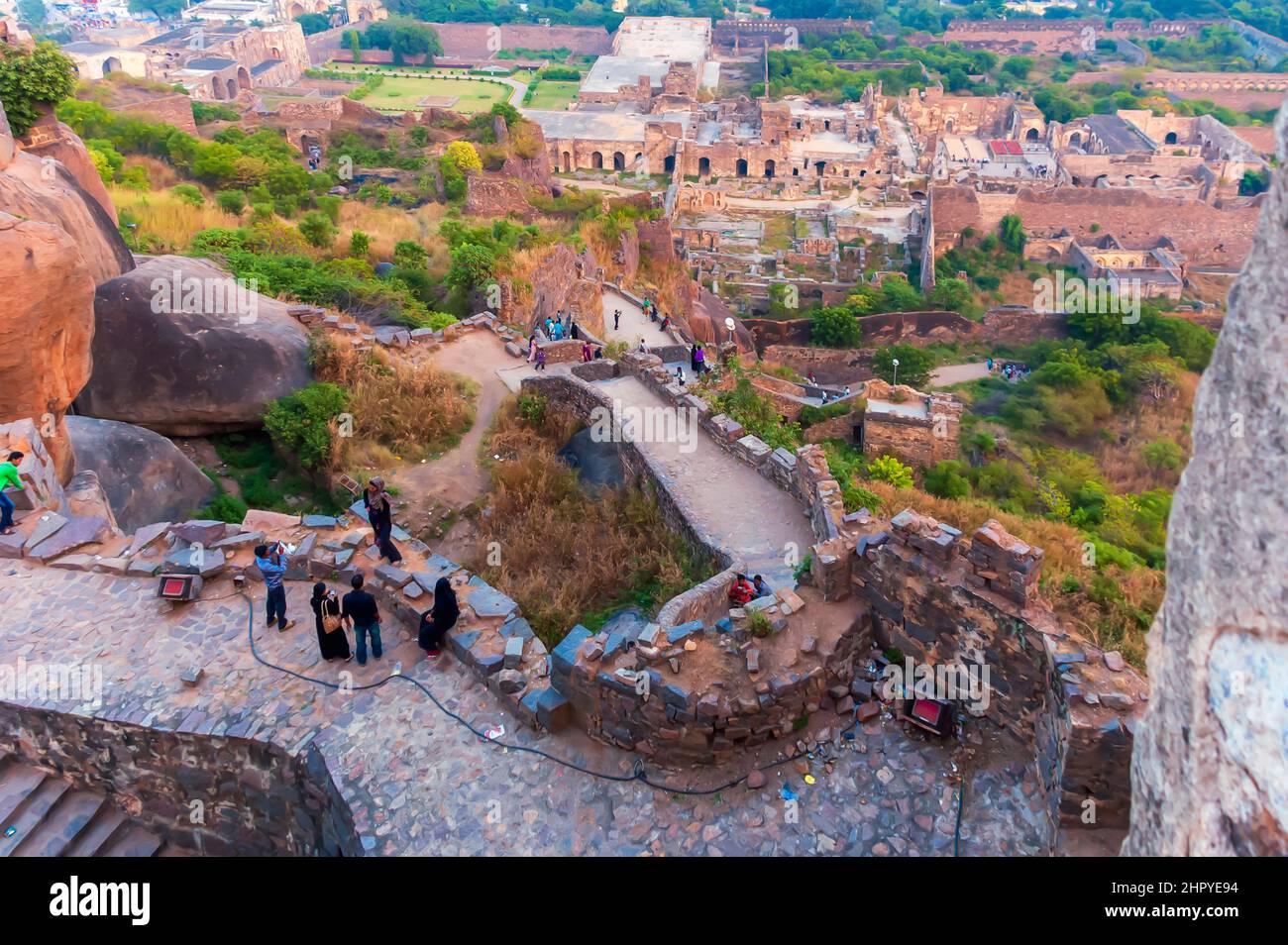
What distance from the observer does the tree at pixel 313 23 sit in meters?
92.4

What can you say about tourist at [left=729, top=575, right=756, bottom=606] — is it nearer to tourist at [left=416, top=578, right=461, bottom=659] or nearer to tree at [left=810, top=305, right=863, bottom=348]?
tourist at [left=416, top=578, right=461, bottom=659]

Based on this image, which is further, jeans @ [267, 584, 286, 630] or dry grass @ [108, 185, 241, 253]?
dry grass @ [108, 185, 241, 253]

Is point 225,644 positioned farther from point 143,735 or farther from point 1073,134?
point 1073,134

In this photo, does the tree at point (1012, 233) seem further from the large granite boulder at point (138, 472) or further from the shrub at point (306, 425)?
the large granite boulder at point (138, 472)

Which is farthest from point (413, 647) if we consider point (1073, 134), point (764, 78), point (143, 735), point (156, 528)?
point (764, 78)

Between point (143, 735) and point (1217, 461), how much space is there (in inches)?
312

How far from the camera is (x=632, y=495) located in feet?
41.0

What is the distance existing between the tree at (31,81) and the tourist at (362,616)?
1549 cm

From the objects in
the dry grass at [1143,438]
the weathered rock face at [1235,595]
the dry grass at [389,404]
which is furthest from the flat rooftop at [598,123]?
the weathered rock face at [1235,595]

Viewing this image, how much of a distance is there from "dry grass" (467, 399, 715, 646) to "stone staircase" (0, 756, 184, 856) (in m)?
4.02

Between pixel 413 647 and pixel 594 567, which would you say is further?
pixel 594 567

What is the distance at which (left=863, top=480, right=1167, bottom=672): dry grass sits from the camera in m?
9.78

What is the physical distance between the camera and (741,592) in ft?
28.9

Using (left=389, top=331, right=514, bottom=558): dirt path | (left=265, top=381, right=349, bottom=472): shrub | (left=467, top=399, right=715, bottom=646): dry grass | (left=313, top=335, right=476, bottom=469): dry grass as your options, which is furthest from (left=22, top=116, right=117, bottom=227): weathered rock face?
(left=467, top=399, right=715, bottom=646): dry grass
